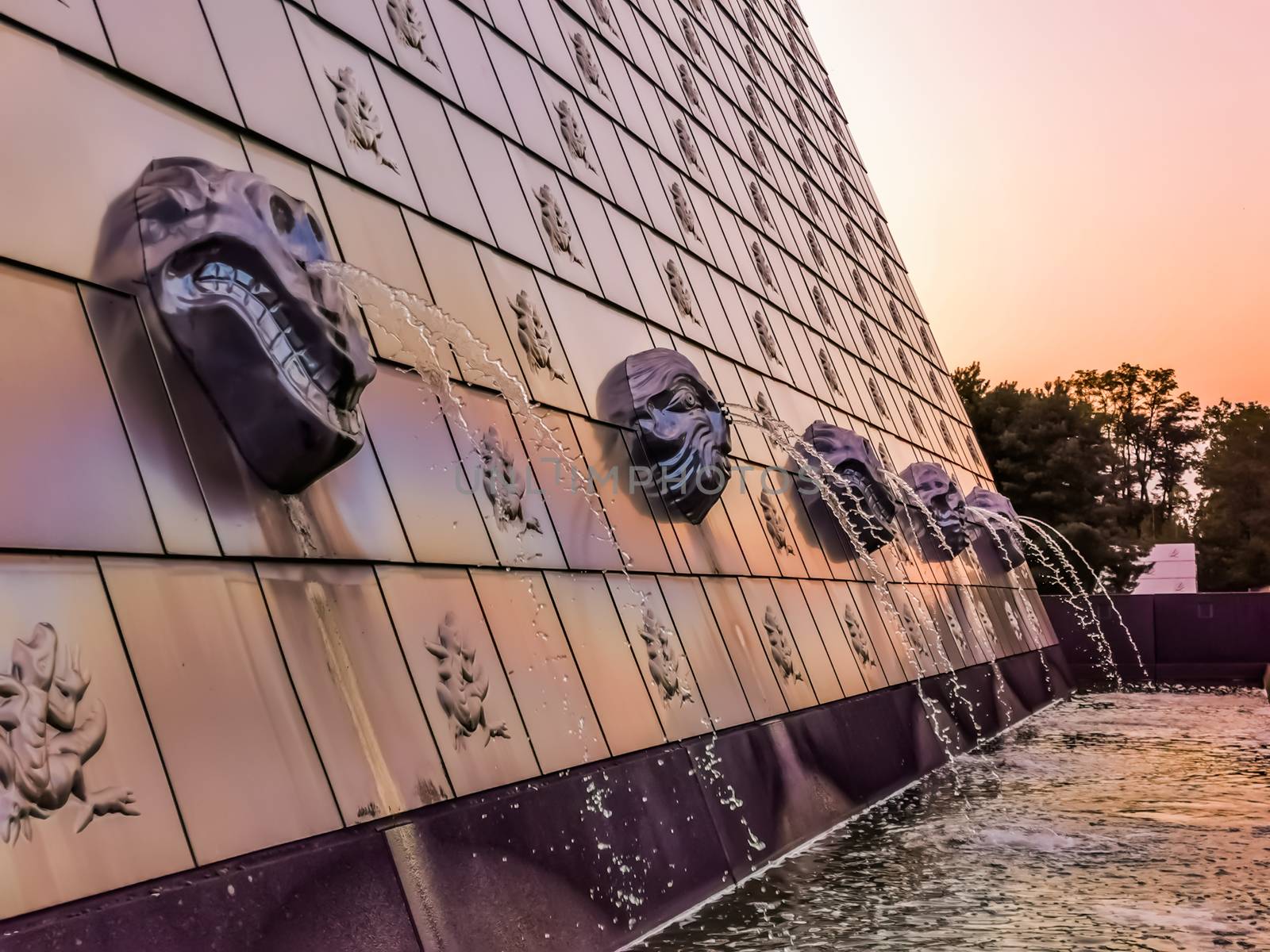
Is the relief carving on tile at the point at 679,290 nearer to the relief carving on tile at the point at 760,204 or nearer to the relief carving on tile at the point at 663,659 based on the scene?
the relief carving on tile at the point at 663,659

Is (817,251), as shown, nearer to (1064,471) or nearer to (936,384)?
(936,384)

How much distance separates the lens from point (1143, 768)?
37.7 ft

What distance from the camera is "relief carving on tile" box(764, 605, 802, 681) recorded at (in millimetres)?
9820

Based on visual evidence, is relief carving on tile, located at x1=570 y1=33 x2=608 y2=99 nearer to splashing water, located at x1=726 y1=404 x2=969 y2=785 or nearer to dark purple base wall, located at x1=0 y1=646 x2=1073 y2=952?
splashing water, located at x1=726 y1=404 x2=969 y2=785

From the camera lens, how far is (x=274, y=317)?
5.29 metres

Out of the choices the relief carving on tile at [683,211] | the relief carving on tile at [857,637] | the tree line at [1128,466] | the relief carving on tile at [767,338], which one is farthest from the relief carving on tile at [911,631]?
the tree line at [1128,466]

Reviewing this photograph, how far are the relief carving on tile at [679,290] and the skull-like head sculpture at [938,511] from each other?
624 centimetres

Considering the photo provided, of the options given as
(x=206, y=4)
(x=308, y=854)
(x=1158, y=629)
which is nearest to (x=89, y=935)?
(x=308, y=854)

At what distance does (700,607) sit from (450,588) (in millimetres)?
2981

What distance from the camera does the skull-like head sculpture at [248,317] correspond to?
16.8ft

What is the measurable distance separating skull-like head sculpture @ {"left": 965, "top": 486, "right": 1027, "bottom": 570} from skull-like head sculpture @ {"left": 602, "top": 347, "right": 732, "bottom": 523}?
38.0 ft

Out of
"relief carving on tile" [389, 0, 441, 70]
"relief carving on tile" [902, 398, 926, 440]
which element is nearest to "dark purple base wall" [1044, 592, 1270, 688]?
"relief carving on tile" [902, 398, 926, 440]

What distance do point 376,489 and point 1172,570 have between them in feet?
135

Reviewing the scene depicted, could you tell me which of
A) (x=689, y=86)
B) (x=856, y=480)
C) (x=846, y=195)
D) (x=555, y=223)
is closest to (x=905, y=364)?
(x=846, y=195)
